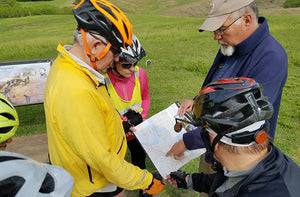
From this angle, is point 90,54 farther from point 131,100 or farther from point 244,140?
point 131,100

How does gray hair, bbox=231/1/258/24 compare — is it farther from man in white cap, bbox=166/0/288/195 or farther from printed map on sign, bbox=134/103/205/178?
printed map on sign, bbox=134/103/205/178

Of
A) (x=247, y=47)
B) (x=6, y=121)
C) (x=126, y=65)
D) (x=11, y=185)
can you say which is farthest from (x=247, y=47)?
(x=6, y=121)

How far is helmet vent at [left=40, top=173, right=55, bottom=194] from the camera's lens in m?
1.16

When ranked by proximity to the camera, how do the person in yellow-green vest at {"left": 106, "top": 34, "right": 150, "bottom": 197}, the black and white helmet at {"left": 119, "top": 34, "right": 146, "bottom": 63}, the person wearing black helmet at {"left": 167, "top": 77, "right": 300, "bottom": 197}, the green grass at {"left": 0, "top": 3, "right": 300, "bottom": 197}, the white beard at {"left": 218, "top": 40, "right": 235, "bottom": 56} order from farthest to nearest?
the green grass at {"left": 0, "top": 3, "right": 300, "bottom": 197} < the person in yellow-green vest at {"left": 106, "top": 34, "right": 150, "bottom": 197} < the black and white helmet at {"left": 119, "top": 34, "right": 146, "bottom": 63} < the white beard at {"left": 218, "top": 40, "right": 235, "bottom": 56} < the person wearing black helmet at {"left": 167, "top": 77, "right": 300, "bottom": 197}

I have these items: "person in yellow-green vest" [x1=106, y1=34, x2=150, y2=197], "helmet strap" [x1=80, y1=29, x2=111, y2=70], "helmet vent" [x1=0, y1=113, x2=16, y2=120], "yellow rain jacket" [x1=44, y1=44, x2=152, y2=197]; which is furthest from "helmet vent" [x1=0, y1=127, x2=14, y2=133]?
"person in yellow-green vest" [x1=106, y1=34, x2=150, y2=197]

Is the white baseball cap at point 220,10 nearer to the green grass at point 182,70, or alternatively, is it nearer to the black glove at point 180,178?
the black glove at point 180,178

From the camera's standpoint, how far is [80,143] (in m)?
1.69

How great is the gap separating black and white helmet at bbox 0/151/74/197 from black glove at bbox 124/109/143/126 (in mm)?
1954

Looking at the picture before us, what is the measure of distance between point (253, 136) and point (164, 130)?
1665 mm

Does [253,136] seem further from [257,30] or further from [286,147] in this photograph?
[286,147]

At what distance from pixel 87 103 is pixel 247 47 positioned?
64.2 inches

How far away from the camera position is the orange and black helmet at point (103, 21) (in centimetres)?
178

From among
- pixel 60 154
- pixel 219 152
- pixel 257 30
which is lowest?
pixel 60 154

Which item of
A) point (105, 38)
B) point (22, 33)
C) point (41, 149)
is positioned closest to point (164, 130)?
point (105, 38)
